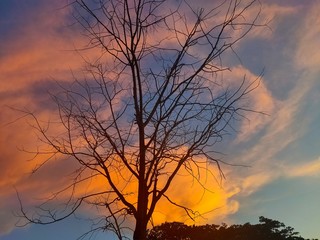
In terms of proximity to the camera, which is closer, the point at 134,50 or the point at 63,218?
the point at 63,218

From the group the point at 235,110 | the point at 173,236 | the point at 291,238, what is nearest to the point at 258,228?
the point at 291,238

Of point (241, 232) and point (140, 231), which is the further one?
point (241, 232)

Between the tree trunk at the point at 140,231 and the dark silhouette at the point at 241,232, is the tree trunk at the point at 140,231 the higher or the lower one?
the lower one

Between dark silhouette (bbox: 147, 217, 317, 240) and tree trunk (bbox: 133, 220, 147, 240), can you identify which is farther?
dark silhouette (bbox: 147, 217, 317, 240)

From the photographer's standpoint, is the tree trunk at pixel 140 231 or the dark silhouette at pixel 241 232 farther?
the dark silhouette at pixel 241 232

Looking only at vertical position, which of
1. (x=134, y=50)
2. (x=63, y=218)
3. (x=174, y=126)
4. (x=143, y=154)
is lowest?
(x=63, y=218)

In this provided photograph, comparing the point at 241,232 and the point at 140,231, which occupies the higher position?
the point at 241,232

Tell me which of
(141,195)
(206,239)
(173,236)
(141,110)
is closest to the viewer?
(141,195)

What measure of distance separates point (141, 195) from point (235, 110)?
1435 millimetres

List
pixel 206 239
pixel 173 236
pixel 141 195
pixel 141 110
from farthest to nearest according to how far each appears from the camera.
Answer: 1. pixel 206 239
2. pixel 173 236
3. pixel 141 110
4. pixel 141 195

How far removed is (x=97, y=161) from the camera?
5520 millimetres

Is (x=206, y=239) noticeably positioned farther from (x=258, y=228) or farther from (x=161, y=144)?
(x=161, y=144)

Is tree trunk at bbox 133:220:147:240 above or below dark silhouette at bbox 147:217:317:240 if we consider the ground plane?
below

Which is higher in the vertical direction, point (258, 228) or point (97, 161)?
point (258, 228)
